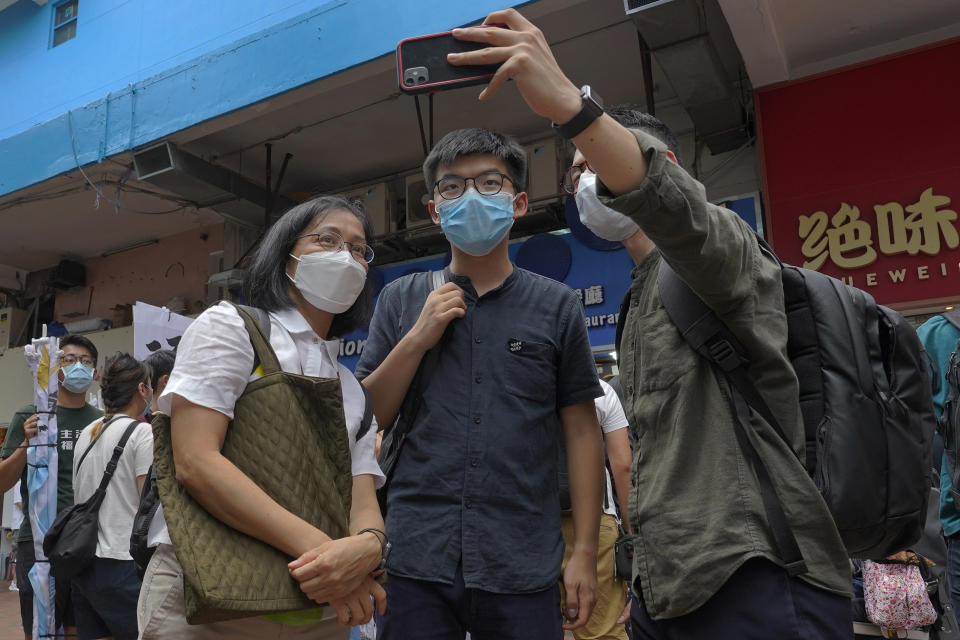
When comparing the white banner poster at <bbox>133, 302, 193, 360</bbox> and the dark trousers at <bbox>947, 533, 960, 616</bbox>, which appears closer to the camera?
the dark trousers at <bbox>947, 533, 960, 616</bbox>

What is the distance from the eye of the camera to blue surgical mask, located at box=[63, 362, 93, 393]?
4070mm

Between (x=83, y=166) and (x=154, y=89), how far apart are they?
3.58ft

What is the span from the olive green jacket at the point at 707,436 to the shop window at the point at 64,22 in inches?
372

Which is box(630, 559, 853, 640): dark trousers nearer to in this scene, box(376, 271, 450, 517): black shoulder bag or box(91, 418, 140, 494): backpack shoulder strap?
box(376, 271, 450, 517): black shoulder bag

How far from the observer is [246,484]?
1312 mm

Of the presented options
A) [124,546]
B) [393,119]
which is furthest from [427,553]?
[393,119]

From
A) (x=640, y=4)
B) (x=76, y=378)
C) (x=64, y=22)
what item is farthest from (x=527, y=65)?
(x=64, y=22)

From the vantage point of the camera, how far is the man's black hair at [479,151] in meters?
1.92

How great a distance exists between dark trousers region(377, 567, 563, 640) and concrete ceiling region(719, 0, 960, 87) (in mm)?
4313

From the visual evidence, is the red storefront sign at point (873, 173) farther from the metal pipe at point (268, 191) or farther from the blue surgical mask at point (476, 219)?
the metal pipe at point (268, 191)

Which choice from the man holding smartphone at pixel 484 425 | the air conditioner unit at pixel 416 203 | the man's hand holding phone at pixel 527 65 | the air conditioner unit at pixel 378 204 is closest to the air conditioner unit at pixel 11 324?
the air conditioner unit at pixel 378 204

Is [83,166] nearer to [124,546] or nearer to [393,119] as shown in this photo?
[393,119]

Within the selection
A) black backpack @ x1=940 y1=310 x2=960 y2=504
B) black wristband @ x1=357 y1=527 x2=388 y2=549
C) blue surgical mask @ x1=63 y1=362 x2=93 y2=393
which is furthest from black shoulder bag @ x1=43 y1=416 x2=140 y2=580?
black backpack @ x1=940 y1=310 x2=960 y2=504

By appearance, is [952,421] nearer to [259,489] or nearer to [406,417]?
[406,417]
